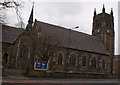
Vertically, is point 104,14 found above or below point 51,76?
above

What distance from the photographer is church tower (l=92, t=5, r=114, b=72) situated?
51062 millimetres

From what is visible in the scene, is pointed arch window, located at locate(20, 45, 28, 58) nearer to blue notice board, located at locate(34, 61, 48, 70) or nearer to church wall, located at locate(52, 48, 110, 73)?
church wall, located at locate(52, 48, 110, 73)

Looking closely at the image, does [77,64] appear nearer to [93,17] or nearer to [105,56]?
[105,56]

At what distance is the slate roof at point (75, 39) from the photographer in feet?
133

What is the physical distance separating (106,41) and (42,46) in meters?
31.0

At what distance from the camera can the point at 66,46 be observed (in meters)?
39.6

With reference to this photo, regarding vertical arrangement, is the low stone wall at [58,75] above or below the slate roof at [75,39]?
below

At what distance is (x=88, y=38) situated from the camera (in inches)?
1983

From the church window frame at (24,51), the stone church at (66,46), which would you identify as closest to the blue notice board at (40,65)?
the stone church at (66,46)

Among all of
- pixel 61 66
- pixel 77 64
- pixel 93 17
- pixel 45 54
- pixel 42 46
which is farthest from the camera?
pixel 93 17

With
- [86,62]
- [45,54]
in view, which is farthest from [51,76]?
[86,62]

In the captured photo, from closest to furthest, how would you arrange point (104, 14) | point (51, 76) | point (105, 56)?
point (51, 76) < point (105, 56) < point (104, 14)

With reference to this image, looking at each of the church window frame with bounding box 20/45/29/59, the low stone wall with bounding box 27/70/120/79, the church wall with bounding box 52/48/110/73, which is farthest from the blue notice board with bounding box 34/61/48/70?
the church wall with bounding box 52/48/110/73

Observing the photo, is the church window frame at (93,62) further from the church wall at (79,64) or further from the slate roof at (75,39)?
the slate roof at (75,39)
